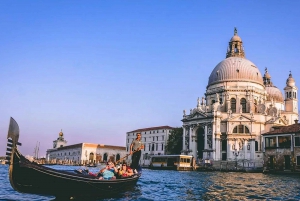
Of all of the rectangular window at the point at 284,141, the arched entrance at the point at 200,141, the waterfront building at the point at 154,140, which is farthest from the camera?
the waterfront building at the point at 154,140

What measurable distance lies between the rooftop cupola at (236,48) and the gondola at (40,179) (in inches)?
2279

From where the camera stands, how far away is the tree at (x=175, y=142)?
61.3 m

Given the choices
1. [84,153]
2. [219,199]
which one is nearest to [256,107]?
[84,153]

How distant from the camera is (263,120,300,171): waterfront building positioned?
37594 mm

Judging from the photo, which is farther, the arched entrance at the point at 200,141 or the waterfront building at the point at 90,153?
the waterfront building at the point at 90,153

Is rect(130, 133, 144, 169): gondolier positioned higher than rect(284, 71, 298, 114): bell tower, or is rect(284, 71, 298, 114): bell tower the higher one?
rect(284, 71, 298, 114): bell tower

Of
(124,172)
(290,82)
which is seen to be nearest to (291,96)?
(290,82)

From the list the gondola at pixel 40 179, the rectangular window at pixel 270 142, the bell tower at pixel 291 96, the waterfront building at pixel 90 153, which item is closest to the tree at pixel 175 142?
the bell tower at pixel 291 96

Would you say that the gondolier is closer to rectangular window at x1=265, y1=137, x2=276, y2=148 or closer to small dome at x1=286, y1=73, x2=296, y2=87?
rectangular window at x1=265, y1=137, x2=276, y2=148

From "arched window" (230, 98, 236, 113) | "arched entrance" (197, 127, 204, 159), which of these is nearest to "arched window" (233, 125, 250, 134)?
"arched window" (230, 98, 236, 113)

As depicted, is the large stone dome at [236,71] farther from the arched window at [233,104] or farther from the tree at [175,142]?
the tree at [175,142]

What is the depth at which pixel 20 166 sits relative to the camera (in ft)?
31.6

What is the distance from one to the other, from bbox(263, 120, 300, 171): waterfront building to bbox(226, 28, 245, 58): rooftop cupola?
27057mm

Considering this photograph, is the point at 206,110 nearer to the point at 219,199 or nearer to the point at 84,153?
the point at 84,153
